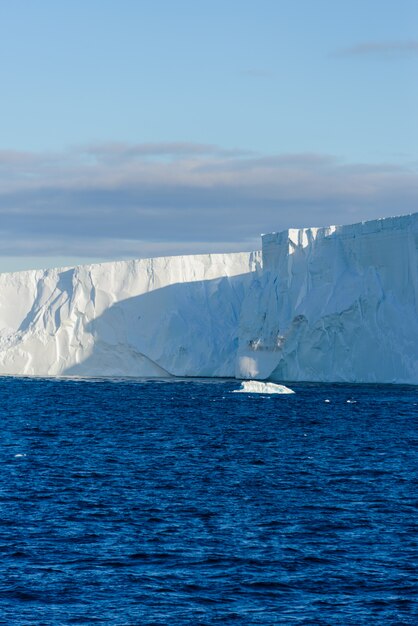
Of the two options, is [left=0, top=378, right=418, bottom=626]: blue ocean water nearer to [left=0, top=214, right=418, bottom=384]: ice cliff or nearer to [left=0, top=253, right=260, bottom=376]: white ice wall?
[left=0, top=214, right=418, bottom=384]: ice cliff

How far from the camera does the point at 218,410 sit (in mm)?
40406

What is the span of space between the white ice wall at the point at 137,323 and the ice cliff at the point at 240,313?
0.06 m

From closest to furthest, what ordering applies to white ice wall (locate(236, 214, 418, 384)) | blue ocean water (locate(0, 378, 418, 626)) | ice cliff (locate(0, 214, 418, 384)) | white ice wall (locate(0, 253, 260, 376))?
blue ocean water (locate(0, 378, 418, 626))
white ice wall (locate(236, 214, 418, 384))
ice cliff (locate(0, 214, 418, 384))
white ice wall (locate(0, 253, 260, 376))

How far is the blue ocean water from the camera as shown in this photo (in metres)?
13.3

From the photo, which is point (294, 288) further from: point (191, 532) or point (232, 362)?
point (191, 532)

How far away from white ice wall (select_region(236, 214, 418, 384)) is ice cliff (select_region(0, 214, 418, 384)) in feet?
0.18

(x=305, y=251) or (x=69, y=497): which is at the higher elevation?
(x=305, y=251)

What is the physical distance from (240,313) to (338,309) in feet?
32.6

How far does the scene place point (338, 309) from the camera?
158 ft

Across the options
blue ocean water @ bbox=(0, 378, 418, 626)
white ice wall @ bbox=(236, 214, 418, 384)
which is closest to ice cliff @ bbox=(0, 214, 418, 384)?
white ice wall @ bbox=(236, 214, 418, 384)

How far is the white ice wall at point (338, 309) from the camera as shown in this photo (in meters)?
47.1

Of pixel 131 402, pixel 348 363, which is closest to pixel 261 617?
pixel 131 402

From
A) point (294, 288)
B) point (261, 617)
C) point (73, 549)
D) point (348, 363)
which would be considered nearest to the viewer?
point (261, 617)

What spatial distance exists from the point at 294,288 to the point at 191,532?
120 feet
